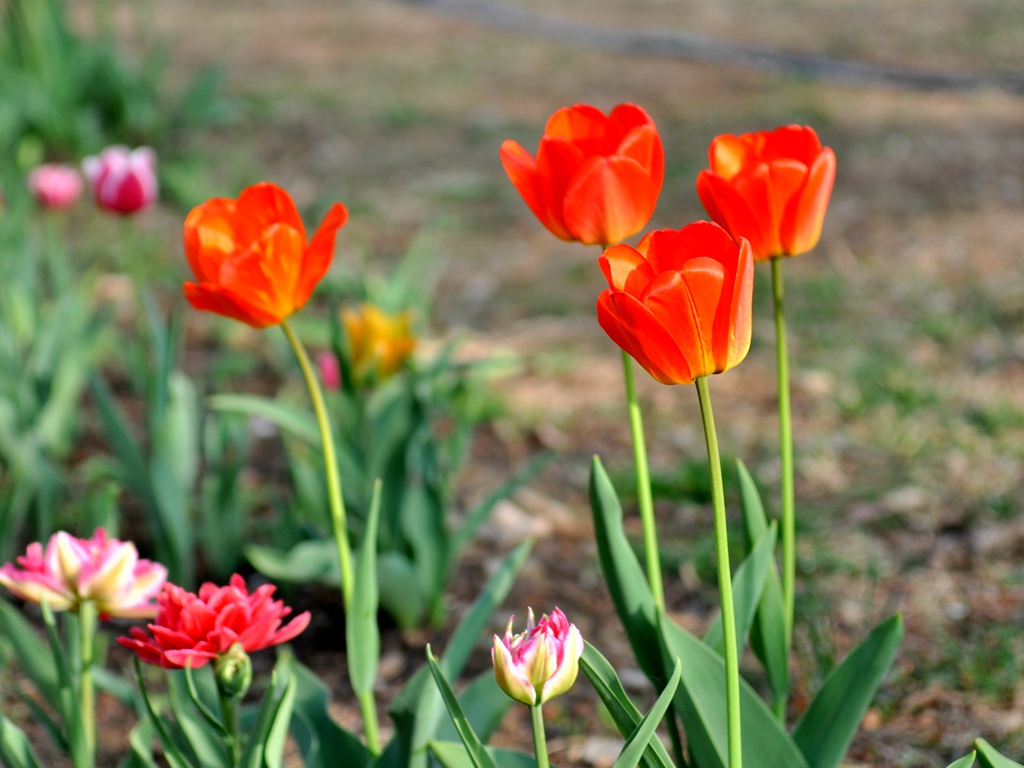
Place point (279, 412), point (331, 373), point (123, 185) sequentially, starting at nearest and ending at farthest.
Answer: point (279, 412) < point (331, 373) < point (123, 185)

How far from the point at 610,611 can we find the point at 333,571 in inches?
18.9

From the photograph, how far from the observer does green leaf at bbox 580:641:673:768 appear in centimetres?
85

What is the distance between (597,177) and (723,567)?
0.35 meters

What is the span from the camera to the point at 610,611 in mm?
1785

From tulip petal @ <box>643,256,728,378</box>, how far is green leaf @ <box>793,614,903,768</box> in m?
0.40

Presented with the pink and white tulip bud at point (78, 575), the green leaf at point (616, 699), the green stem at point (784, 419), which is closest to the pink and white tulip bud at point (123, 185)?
the pink and white tulip bud at point (78, 575)

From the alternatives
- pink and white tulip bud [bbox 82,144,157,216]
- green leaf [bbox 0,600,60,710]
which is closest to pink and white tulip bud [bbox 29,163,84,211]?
pink and white tulip bud [bbox 82,144,157,216]

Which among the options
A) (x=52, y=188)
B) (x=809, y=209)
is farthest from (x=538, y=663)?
(x=52, y=188)

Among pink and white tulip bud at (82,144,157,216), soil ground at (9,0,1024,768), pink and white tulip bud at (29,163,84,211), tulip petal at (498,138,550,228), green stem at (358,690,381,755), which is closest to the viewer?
tulip petal at (498,138,550,228)

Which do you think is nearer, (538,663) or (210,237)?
(538,663)

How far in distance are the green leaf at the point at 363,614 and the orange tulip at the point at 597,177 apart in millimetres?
306

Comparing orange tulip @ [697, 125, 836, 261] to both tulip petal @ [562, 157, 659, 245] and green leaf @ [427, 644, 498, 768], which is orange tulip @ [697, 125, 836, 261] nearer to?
tulip petal @ [562, 157, 659, 245]

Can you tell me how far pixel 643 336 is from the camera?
29.5 inches

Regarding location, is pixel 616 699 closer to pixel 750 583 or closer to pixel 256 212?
pixel 750 583
